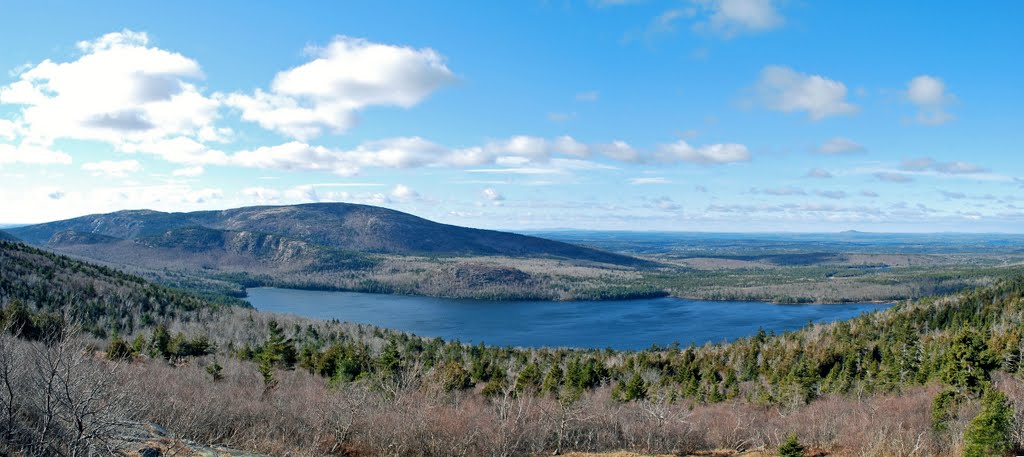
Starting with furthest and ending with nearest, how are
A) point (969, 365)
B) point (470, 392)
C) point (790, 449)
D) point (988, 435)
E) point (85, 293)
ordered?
point (85, 293) < point (470, 392) < point (969, 365) < point (988, 435) < point (790, 449)

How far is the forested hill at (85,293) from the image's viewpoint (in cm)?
9081

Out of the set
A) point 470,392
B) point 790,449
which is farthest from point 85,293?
point 790,449

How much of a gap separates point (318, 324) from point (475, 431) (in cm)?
11616

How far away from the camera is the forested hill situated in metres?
90.8

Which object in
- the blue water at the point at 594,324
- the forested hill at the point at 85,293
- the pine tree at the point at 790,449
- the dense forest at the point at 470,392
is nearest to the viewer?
the dense forest at the point at 470,392

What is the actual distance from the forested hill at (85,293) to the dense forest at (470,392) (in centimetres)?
61

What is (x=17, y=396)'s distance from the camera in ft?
56.3

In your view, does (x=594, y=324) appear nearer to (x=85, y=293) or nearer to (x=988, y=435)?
(x=85, y=293)

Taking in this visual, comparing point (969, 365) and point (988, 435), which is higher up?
point (988, 435)

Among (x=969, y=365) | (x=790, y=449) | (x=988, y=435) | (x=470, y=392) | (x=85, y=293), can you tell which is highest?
(x=988, y=435)

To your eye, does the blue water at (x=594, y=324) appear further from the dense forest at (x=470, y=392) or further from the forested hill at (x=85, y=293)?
the forested hill at (x=85, y=293)

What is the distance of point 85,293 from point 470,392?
8641cm

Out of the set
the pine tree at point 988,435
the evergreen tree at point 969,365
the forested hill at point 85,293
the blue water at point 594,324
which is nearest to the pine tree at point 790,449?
the pine tree at point 988,435

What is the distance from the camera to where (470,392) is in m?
52.8
